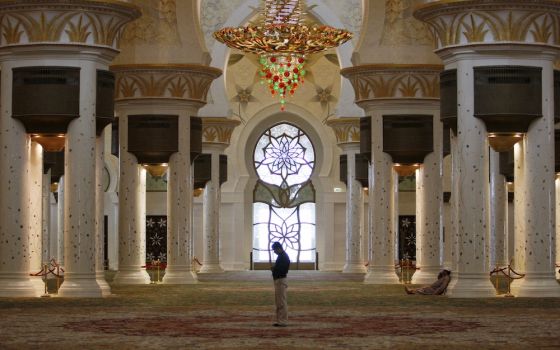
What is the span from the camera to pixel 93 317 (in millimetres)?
14375

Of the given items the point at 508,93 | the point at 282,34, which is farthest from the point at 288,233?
the point at 508,93

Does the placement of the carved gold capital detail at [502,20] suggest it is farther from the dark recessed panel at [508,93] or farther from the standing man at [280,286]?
the standing man at [280,286]

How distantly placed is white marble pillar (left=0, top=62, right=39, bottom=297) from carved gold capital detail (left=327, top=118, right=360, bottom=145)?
17.9 metres

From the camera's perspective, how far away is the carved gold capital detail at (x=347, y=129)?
1413 inches

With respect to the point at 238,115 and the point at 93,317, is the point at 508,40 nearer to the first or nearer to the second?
the point at 93,317

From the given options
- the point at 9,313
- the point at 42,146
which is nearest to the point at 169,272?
the point at 42,146

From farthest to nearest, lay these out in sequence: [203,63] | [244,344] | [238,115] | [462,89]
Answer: [238,115] < [203,63] < [462,89] < [244,344]

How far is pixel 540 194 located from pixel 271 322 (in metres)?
6.44

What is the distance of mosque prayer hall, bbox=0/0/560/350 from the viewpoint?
538 inches

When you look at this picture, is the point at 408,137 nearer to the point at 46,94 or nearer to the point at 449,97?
the point at 449,97

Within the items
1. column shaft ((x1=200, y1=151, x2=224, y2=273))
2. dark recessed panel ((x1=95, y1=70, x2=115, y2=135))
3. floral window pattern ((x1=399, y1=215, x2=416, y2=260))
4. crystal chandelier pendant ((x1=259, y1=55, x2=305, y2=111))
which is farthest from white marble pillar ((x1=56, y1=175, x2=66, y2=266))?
floral window pattern ((x1=399, y1=215, x2=416, y2=260))

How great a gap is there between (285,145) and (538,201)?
26661mm

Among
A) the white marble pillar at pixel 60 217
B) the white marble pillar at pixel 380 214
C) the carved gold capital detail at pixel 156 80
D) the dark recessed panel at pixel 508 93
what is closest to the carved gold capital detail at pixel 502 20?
the dark recessed panel at pixel 508 93

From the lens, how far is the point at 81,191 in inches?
741
